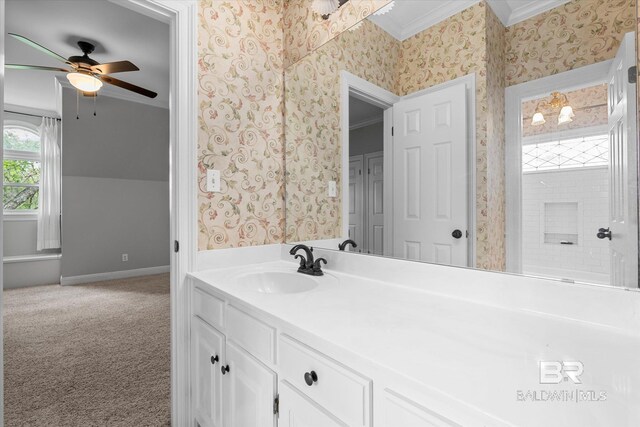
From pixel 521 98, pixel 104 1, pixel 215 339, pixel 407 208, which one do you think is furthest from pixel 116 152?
pixel 521 98

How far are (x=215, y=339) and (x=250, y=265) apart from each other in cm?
50

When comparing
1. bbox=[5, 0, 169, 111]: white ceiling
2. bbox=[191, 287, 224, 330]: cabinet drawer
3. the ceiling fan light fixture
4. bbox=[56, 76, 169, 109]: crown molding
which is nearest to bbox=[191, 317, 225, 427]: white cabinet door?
bbox=[191, 287, 224, 330]: cabinet drawer

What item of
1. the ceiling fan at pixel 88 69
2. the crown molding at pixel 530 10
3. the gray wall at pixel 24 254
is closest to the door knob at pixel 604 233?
the crown molding at pixel 530 10

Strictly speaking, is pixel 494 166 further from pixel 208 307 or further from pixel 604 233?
pixel 208 307

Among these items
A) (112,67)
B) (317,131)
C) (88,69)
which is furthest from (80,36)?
(317,131)

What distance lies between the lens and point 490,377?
1.87 ft

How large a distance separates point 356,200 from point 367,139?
305 mm

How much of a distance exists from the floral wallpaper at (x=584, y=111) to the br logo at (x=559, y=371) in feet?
2.12

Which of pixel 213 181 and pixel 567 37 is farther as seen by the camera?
pixel 213 181

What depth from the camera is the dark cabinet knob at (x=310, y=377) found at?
0.80 metres

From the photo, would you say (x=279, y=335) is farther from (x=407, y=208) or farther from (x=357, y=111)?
(x=357, y=111)

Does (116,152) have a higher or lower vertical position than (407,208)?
higher

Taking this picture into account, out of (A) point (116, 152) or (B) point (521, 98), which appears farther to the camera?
(A) point (116, 152)

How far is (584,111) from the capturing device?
2.86 ft
